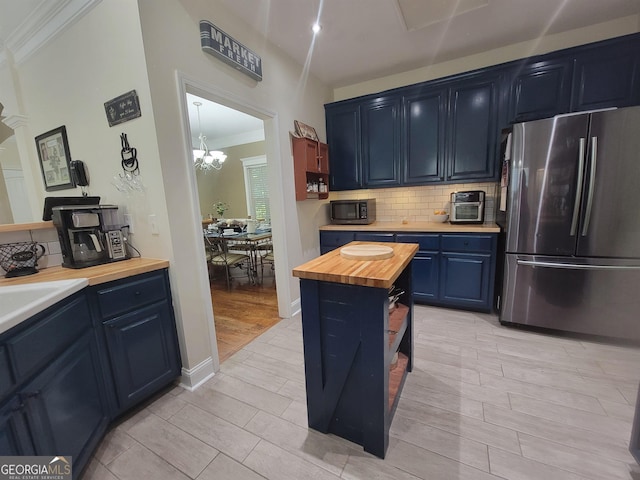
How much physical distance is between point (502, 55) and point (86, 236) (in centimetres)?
414

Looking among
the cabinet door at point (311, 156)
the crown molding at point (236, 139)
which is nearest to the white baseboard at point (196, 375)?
the cabinet door at point (311, 156)

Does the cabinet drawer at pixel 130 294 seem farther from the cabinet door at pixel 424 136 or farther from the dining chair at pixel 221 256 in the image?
the cabinet door at pixel 424 136

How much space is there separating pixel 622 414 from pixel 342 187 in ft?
9.97

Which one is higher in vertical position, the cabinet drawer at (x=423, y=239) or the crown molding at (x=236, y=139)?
the crown molding at (x=236, y=139)

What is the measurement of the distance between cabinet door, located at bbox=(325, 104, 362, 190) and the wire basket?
2.92m

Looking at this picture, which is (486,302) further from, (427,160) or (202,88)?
(202,88)

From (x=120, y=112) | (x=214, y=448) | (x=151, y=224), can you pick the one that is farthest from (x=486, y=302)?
(x=120, y=112)

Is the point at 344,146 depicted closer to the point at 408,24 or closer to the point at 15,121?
the point at 408,24

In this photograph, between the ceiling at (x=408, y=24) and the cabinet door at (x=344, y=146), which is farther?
the cabinet door at (x=344, y=146)

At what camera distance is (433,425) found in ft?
4.81

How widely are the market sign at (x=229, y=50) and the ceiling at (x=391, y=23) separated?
0.17 meters

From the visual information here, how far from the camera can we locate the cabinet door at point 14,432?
90 cm

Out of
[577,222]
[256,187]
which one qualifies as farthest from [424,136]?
[256,187]

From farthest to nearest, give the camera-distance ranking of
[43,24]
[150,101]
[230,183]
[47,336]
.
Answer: [230,183] < [43,24] < [150,101] < [47,336]
